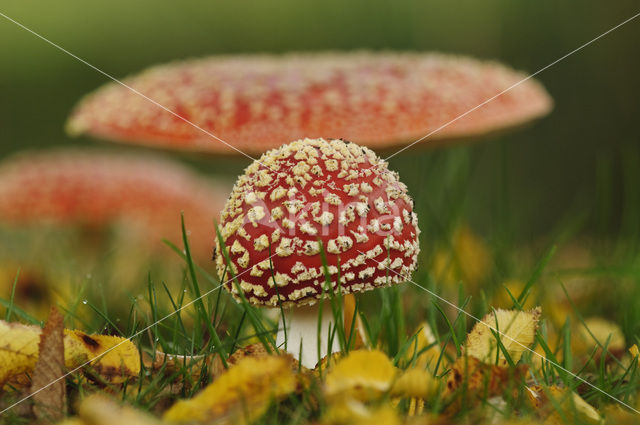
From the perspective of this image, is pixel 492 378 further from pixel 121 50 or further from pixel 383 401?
pixel 121 50

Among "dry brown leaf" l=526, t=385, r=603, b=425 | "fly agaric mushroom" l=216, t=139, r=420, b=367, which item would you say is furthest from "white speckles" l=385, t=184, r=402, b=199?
"dry brown leaf" l=526, t=385, r=603, b=425

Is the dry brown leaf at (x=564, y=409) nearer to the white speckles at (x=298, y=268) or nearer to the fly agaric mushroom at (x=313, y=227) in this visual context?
the fly agaric mushroom at (x=313, y=227)

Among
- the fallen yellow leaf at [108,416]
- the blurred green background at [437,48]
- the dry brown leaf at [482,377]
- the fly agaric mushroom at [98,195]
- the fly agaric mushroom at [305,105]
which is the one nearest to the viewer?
the fallen yellow leaf at [108,416]

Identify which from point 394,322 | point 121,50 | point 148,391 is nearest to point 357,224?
point 394,322

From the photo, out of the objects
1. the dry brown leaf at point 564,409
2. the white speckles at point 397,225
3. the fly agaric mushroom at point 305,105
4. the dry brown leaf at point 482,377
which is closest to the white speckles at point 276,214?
the white speckles at point 397,225

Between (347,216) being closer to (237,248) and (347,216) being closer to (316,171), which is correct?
(316,171)

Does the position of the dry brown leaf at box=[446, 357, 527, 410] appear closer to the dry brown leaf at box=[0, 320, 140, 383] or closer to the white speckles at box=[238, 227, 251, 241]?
the white speckles at box=[238, 227, 251, 241]

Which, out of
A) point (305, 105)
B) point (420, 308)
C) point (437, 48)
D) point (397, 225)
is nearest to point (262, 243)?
point (397, 225)

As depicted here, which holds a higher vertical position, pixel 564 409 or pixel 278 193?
pixel 278 193
